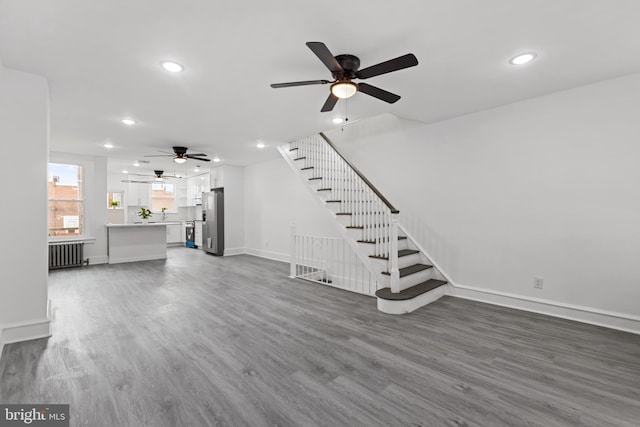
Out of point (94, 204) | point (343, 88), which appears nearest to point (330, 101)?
point (343, 88)

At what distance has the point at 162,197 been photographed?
10.9 metres

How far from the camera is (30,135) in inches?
112

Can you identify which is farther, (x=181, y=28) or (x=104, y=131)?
(x=104, y=131)

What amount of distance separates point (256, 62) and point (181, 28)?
27.5 inches

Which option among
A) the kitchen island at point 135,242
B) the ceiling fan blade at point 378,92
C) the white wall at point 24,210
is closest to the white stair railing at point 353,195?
the ceiling fan blade at point 378,92

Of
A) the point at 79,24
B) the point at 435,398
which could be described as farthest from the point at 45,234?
the point at 435,398

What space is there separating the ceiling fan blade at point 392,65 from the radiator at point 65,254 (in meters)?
7.41

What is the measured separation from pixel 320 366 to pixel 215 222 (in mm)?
6521

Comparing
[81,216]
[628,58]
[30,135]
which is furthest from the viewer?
[81,216]

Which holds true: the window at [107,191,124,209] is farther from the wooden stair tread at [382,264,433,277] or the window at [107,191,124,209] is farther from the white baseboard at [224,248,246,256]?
the wooden stair tread at [382,264,433,277]

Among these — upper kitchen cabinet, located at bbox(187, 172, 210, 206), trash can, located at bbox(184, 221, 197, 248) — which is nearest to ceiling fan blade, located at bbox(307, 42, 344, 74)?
upper kitchen cabinet, located at bbox(187, 172, 210, 206)

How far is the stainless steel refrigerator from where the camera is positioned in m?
8.04

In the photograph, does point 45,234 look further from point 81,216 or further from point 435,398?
point 81,216

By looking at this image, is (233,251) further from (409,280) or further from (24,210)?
(409,280)
